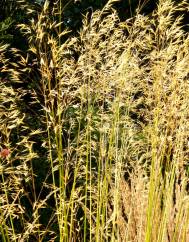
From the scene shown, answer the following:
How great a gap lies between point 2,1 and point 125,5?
1.24m

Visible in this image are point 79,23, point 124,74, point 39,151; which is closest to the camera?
point 124,74

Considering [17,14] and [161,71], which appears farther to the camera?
[17,14]

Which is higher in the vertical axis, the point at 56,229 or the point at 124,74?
the point at 124,74

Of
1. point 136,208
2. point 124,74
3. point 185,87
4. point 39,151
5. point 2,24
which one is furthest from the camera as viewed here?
point 39,151

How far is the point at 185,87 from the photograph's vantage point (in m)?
2.01

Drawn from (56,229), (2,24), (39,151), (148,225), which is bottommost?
(56,229)

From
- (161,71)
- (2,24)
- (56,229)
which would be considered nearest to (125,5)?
(2,24)

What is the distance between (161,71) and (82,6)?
256cm

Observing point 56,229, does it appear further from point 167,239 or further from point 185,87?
point 185,87

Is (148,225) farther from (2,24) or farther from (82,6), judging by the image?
(82,6)

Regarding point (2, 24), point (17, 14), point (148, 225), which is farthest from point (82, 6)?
point (148, 225)

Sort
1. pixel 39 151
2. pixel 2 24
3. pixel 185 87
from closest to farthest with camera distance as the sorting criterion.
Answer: pixel 185 87, pixel 2 24, pixel 39 151

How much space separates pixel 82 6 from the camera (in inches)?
167

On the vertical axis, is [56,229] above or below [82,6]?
below
